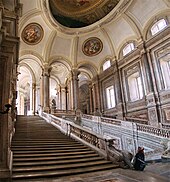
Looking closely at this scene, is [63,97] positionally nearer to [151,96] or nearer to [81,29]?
[81,29]

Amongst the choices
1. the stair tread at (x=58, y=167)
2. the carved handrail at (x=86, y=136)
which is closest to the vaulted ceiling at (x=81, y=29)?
the carved handrail at (x=86, y=136)

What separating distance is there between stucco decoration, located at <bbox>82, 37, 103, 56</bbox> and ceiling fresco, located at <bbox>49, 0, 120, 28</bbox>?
2098 mm

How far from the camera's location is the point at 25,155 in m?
6.69

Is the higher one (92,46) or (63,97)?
(92,46)

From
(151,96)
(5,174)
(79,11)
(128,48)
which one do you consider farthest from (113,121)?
(79,11)

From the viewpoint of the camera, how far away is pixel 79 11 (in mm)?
19234

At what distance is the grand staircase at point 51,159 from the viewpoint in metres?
5.54

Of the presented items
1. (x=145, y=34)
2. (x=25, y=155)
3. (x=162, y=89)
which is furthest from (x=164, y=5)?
(x=25, y=155)

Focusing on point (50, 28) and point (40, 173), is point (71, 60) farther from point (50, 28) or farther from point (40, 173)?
point (40, 173)

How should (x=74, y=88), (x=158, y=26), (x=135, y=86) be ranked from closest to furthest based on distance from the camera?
(x=158, y=26) → (x=135, y=86) → (x=74, y=88)

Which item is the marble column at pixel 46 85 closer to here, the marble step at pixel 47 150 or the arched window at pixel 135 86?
the arched window at pixel 135 86

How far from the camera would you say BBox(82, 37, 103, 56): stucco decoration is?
70.0 feet

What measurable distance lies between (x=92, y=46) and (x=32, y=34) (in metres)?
6.96

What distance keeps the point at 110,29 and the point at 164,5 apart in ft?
19.9
